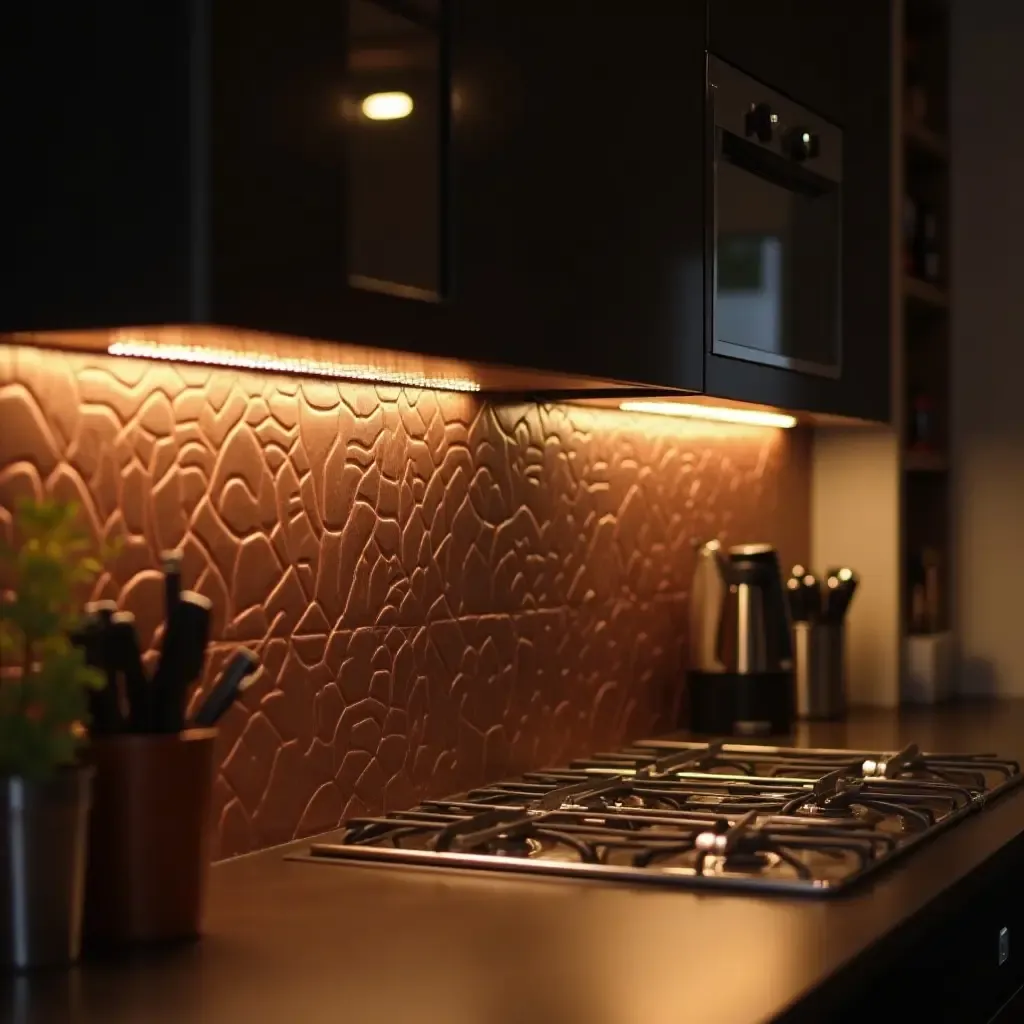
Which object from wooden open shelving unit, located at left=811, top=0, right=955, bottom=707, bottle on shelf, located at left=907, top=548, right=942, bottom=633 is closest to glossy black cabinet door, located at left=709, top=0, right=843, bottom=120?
wooden open shelving unit, located at left=811, top=0, right=955, bottom=707

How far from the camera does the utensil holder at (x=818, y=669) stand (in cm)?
318

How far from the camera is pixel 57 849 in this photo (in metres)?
1.31

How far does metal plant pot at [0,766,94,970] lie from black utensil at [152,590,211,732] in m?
0.12

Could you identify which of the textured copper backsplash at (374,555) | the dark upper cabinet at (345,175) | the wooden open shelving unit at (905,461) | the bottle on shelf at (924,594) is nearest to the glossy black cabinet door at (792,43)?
the dark upper cabinet at (345,175)

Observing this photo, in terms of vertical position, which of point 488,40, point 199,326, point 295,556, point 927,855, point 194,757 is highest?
point 488,40

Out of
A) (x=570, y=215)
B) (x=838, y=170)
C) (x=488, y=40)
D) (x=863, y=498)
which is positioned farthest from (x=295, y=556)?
(x=863, y=498)

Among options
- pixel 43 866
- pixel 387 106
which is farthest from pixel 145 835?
pixel 387 106

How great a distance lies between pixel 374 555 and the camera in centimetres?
207

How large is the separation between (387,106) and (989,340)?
2.52m

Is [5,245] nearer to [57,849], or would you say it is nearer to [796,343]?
[57,849]

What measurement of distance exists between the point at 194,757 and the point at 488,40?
0.73 m

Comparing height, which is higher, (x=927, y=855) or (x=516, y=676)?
(x=516, y=676)

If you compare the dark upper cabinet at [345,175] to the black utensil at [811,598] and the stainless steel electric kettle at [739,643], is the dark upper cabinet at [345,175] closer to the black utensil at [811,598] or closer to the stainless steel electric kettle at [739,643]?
the stainless steel electric kettle at [739,643]

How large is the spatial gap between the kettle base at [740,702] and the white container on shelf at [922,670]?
0.74 m
